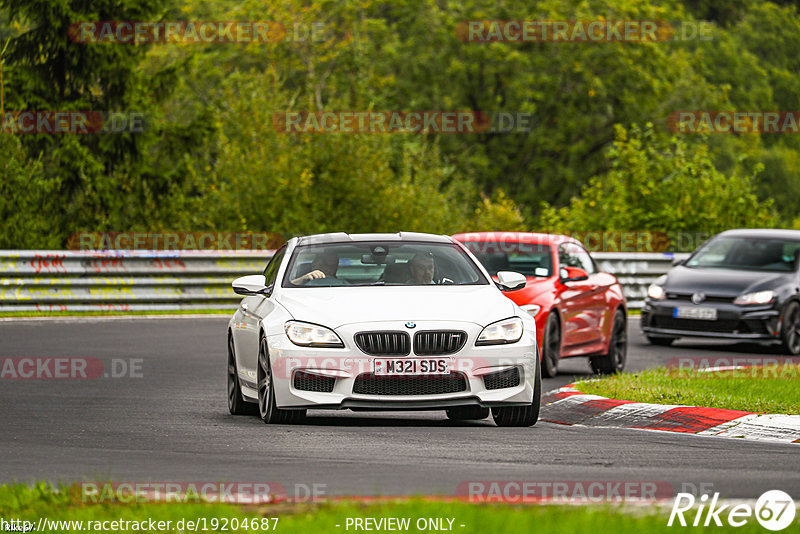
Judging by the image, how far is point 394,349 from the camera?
11219 mm

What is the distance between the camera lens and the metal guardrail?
24.8m

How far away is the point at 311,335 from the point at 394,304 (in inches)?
25.2

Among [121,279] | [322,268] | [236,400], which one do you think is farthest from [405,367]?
[121,279]

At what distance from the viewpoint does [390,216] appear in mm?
34219

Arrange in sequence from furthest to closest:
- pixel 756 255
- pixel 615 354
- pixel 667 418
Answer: pixel 756 255 < pixel 615 354 < pixel 667 418

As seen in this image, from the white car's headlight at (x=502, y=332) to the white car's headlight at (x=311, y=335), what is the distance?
3.34 ft

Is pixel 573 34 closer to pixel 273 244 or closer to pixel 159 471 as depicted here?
pixel 273 244

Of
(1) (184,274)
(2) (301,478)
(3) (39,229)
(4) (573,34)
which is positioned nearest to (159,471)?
(2) (301,478)

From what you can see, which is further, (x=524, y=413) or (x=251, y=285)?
(x=251, y=285)

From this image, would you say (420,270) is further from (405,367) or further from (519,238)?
(519,238)

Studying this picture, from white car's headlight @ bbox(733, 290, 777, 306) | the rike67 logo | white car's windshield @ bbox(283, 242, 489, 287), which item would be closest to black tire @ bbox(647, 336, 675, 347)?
white car's headlight @ bbox(733, 290, 777, 306)

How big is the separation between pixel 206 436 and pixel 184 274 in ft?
52.9

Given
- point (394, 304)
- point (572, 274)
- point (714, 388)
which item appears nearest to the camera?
point (394, 304)

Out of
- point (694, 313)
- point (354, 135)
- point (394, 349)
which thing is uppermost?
point (354, 135)
